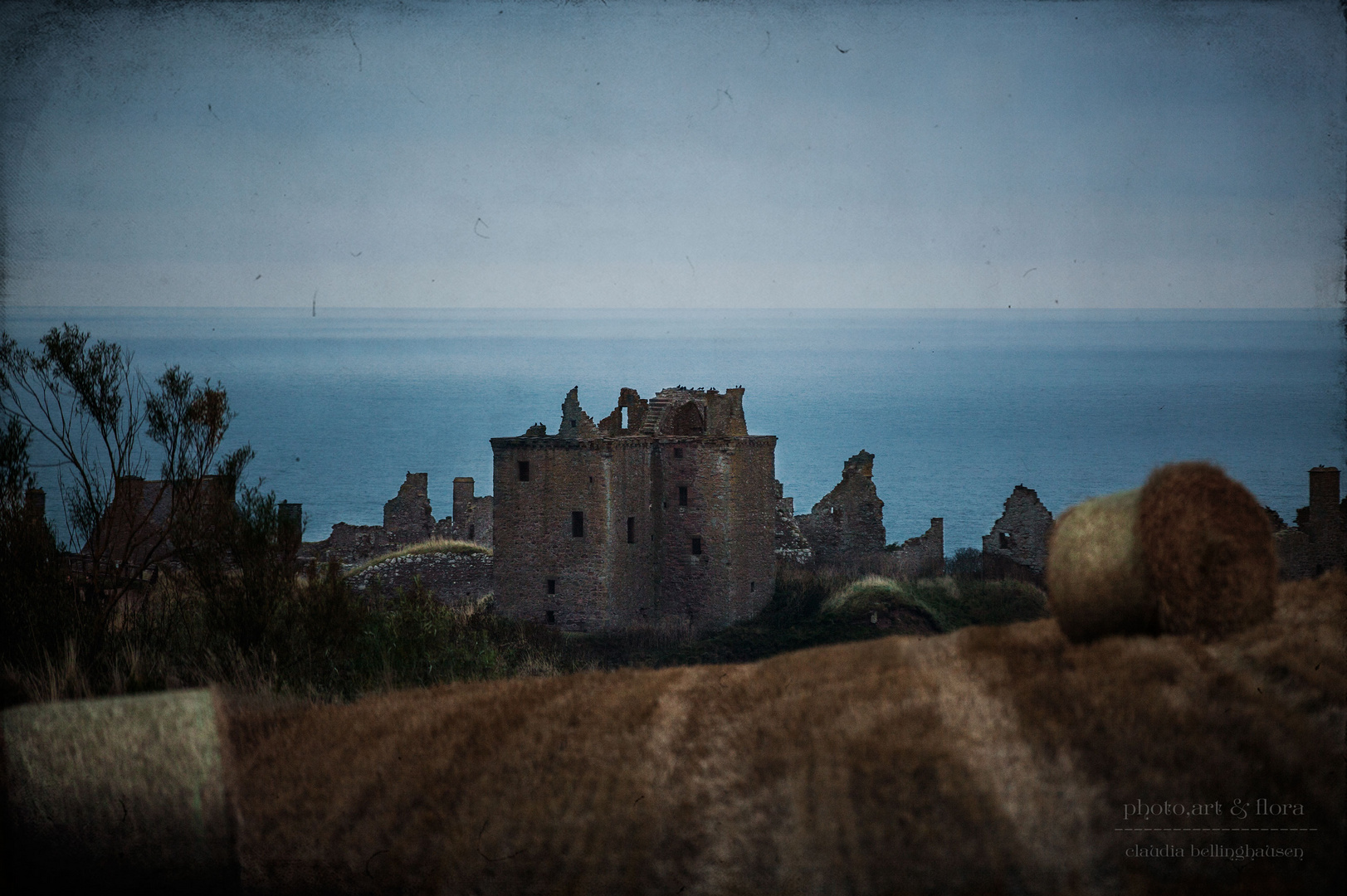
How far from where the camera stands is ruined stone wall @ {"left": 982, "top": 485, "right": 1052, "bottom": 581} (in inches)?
1679

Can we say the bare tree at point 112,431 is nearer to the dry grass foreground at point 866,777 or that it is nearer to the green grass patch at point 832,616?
the dry grass foreground at point 866,777

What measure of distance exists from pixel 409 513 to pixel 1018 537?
25410mm

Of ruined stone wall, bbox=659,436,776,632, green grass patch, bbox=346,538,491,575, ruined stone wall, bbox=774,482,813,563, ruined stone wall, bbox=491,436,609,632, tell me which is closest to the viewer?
ruined stone wall, bbox=491,436,609,632

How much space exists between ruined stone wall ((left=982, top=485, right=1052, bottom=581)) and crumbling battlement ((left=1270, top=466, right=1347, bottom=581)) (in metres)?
10.1

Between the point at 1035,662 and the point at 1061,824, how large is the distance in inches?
73.5

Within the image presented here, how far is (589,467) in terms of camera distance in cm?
3622

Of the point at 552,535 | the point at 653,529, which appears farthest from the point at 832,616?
the point at 552,535

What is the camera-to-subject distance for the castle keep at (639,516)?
36219 millimetres

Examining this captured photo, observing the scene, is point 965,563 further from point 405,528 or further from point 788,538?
point 405,528

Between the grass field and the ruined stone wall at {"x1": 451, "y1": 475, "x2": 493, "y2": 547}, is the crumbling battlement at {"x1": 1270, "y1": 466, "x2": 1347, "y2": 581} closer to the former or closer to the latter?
the grass field

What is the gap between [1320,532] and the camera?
3253cm

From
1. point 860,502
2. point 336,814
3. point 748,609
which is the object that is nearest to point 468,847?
point 336,814

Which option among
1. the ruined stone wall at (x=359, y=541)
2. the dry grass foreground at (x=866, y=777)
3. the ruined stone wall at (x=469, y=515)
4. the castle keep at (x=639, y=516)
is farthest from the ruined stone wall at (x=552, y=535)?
the dry grass foreground at (x=866, y=777)

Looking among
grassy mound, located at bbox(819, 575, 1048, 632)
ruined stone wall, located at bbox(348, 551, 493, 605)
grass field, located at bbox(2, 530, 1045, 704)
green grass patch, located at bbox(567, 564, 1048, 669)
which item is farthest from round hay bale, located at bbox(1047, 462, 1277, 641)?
ruined stone wall, located at bbox(348, 551, 493, 605)
